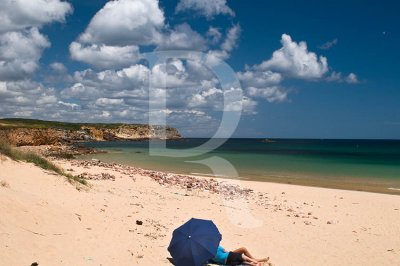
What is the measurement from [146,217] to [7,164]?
622cm

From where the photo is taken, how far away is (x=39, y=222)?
948cm

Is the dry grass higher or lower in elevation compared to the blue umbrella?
higher

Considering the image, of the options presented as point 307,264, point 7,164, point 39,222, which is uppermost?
point 7,164

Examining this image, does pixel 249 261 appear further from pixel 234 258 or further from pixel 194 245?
pixel 194 245

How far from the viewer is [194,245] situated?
25.8 ft

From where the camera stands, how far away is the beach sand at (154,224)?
8641 millimetres

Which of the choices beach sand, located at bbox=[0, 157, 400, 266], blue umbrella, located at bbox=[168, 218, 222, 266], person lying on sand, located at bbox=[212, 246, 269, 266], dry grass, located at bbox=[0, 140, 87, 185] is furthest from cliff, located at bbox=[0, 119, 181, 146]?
blue umbrella, located at bbox=[168, 218, 222, 266]

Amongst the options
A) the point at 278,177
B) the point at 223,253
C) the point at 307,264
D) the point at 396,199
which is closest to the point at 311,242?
the point at 307,264

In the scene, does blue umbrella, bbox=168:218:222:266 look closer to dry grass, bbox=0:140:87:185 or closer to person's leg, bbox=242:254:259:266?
person's leg, bbox=242:254:259:266

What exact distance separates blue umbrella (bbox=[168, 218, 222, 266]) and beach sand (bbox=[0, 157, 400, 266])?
1127mm

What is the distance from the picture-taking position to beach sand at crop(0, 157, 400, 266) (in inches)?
340

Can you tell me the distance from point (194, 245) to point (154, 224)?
4.55 m

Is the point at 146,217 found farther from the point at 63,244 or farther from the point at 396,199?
the point at 396,199

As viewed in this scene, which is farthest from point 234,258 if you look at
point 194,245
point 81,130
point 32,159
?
point 81,130
